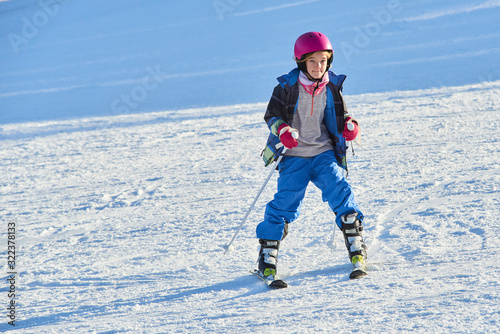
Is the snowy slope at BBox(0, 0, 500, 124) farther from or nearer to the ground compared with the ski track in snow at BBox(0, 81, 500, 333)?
farther from the ground

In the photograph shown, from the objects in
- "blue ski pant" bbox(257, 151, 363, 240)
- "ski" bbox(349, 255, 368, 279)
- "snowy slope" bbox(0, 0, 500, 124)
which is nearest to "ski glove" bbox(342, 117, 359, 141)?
"blue ski pant" bbox(257, 151, 363, 240)

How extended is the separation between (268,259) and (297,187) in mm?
418

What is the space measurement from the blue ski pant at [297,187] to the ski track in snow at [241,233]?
290mm

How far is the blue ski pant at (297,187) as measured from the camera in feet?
9.34

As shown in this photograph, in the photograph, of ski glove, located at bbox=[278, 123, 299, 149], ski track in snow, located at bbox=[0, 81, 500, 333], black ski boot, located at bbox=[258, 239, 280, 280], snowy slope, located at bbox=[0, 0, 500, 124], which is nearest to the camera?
ski track in snow, located at bbox=[0, 81, 500, 333]

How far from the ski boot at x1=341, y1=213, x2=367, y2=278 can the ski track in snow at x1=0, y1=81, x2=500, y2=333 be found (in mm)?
81

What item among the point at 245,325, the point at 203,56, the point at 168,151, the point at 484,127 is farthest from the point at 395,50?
the point at 245,325

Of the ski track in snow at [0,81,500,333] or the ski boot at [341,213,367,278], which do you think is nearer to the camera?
the ski track in snow at [0,81,500,333]

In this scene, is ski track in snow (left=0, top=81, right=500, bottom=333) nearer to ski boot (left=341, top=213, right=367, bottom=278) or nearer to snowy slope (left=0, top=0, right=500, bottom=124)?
ski boot (left=341, top=213, right=367, bottom=278)

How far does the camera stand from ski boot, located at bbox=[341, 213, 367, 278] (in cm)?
280

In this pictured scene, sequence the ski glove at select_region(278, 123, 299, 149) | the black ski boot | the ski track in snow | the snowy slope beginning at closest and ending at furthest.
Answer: the ski track in snow, the ski glove at select_region(278, 123, 299, 149), the black ski boot, the snowy slope

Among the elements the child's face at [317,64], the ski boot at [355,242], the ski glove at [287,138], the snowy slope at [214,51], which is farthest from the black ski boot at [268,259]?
the snowy slope at [214,51]

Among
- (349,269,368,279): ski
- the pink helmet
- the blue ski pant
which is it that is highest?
the pink helmet

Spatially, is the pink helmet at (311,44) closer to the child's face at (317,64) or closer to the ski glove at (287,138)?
the child's face at (317,64)
